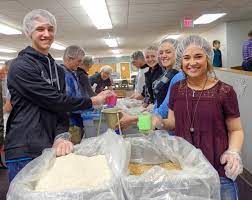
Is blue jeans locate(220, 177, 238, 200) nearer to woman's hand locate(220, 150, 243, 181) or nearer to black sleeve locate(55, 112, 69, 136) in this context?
woman's hand locate(220, 150, 243, 181)

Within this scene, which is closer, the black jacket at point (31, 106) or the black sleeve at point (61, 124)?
the black jacket at point (31, 106)

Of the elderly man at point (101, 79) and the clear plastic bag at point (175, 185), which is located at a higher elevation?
the elderly man at point (101, 79)

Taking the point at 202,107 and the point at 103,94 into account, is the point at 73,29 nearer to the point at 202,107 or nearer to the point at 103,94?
the point at 103,94

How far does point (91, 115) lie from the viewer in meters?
3.05

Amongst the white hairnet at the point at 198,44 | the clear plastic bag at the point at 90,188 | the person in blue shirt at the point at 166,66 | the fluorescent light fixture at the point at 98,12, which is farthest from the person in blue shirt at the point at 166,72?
the fluorescent light fixture at the point at 98,12

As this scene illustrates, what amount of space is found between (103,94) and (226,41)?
768cm

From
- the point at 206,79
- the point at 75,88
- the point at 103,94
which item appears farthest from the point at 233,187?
the point at 75,88

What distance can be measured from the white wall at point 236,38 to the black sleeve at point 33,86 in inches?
313

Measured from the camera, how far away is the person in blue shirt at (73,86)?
2671 millimetres

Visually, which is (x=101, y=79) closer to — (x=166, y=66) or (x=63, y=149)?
(x=166, y=66)

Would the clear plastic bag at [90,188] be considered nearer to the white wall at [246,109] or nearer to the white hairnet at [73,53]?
the white hairnet at [73,53]

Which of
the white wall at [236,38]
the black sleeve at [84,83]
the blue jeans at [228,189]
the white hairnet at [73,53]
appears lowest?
the blue jeans at [228,189]

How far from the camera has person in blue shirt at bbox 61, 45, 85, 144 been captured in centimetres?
267

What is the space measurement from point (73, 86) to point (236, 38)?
7.16 metres
